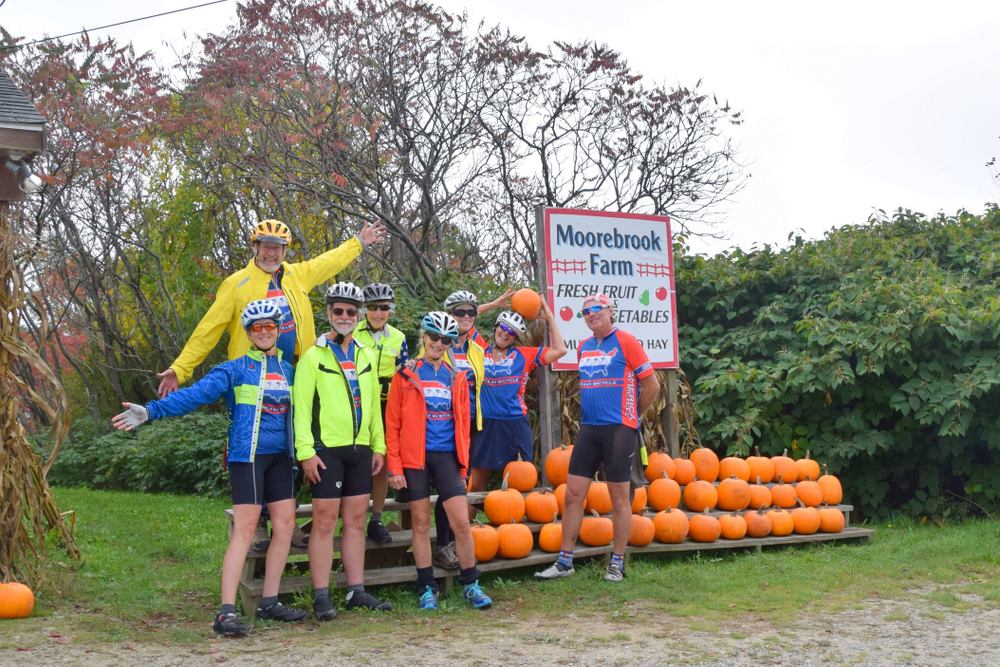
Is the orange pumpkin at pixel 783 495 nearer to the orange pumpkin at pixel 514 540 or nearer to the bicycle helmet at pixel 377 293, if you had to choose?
the orange pumpkin at pixel 514 540

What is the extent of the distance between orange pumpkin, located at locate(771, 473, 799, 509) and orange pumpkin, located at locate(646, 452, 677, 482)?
1.04m

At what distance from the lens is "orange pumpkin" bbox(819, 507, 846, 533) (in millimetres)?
9070

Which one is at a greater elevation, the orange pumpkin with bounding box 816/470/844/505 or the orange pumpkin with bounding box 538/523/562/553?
the orange pumpkin with bounding box 816/470/844/505

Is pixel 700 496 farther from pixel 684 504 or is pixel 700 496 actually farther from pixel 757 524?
pixel 757 524

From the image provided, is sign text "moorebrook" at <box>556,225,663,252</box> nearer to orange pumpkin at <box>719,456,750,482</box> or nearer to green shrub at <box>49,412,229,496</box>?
orange pumpkin at <box>719,456,750,482</box>

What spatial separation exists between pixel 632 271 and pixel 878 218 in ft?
19.9

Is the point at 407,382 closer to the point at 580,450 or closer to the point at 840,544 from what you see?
the point at 580,450

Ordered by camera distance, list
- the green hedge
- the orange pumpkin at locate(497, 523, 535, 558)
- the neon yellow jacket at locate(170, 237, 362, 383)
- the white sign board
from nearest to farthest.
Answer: the neon yellow jacket at locate(170, 237, 362, 383)
the orange pumpkin at locate(497, 523, 535, 558)
the white sign board
the green hedge

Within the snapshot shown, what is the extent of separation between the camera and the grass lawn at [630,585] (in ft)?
20.9

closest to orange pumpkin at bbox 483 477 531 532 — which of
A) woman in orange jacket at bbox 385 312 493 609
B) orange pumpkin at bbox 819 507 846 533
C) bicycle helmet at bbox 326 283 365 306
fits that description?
woman in orange jacket at bbox 385 312 493 609

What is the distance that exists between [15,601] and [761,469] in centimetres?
610

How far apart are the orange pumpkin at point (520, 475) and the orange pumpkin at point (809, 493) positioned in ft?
8.89

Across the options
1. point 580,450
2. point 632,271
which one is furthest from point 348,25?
point 580,450

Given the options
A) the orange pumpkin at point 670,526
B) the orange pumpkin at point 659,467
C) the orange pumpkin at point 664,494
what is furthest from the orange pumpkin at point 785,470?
the orange pumpkin at point 670,526
